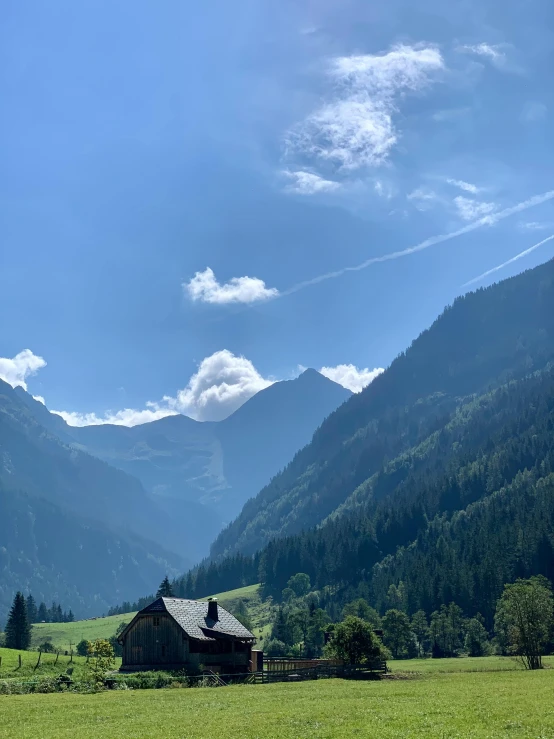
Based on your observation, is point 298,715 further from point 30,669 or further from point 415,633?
point 415,633

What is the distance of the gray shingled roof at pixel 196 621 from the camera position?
3159 inches

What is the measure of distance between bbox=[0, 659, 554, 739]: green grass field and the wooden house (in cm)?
2982

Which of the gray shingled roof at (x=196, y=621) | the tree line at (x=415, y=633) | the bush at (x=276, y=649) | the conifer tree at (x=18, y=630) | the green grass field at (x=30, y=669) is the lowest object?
the bush at (x=276, y=649)

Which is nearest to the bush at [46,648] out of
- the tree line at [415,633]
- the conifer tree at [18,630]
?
the conifer tree at [18,630]

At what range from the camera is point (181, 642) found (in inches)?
3110

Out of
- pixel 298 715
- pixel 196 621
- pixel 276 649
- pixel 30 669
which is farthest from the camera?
pixel 276 649

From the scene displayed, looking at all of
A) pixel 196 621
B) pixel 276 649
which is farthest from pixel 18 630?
pixel 196 621

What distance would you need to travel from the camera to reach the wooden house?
3088 inches

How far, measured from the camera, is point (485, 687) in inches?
1922

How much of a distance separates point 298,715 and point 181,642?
49.4 m

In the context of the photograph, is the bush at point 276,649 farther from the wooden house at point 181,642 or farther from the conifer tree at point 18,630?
the wooden house at point 181,642

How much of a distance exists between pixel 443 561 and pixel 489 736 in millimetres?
173685

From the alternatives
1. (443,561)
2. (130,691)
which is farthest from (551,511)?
(130,691)

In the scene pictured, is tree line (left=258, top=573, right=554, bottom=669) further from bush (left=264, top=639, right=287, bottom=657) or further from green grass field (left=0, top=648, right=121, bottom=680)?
green grass field (left=0, top=648, right=121, bottom=680)
